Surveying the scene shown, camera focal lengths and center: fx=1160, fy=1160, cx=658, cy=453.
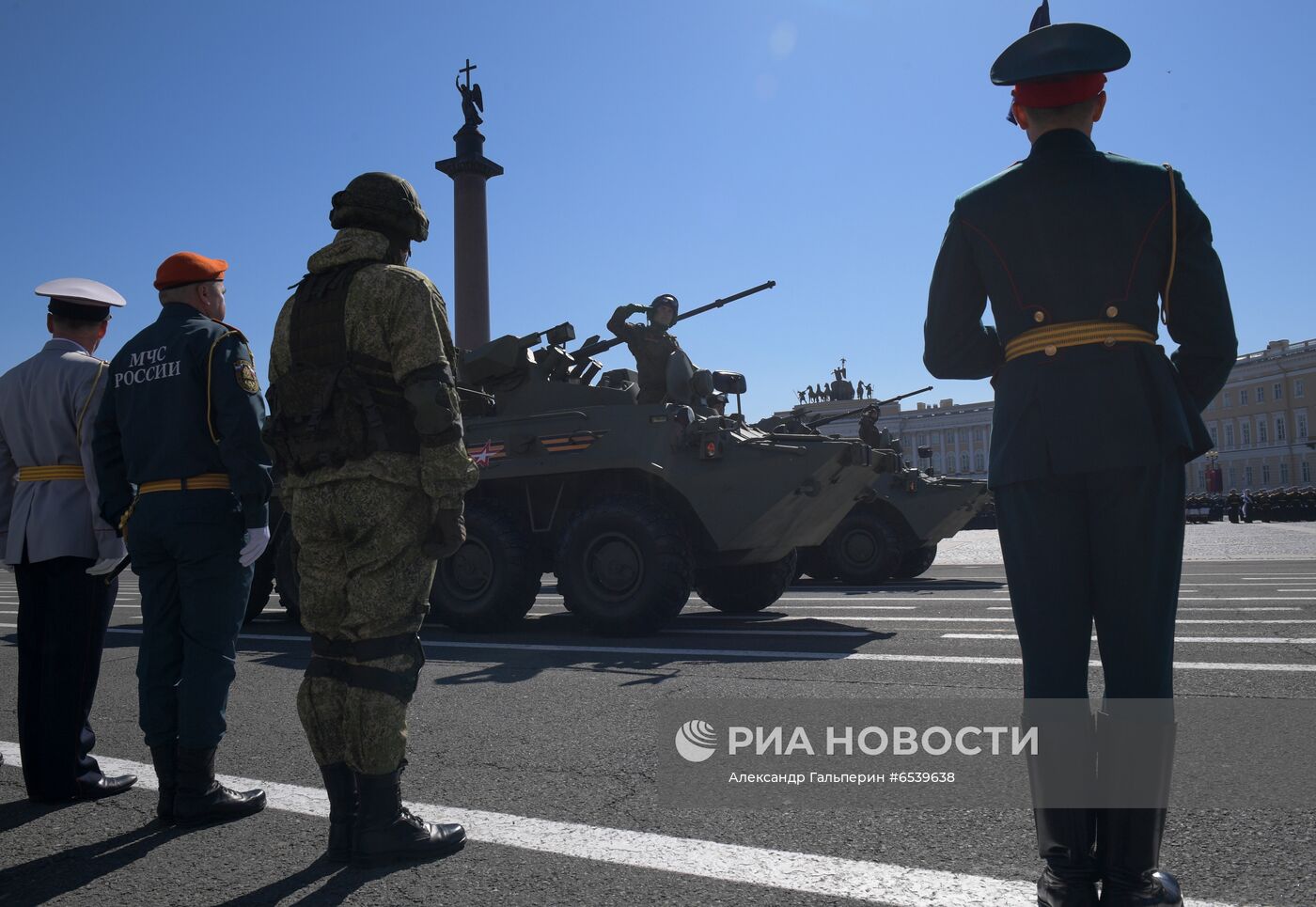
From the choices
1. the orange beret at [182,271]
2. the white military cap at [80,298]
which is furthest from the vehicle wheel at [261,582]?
the orange beret at [182,271]

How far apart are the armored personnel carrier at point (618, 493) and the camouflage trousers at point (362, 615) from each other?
4.88 metres

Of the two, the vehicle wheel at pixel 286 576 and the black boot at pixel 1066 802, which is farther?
the vehicle wheel at pixel 286 576

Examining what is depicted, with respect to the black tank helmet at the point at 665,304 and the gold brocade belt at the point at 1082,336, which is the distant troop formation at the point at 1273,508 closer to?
the black tank helmet at the point at 665,304

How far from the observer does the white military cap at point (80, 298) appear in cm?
393

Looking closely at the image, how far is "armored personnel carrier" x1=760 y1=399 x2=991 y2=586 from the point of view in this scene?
1350 cm

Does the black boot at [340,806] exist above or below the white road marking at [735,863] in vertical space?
above

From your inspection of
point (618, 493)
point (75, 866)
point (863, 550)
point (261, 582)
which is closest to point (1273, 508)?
point (863, 550)

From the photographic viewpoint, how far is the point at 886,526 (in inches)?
535

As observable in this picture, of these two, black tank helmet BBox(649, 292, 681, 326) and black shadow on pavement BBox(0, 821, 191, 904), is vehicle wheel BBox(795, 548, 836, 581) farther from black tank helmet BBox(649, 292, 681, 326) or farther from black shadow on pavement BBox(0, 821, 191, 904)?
black shadow on pavement BBox(0, 821, 191, 904)

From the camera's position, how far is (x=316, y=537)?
119 inches

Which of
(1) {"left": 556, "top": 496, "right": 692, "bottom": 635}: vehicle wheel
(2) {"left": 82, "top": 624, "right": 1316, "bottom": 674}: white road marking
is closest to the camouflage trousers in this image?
(2) {"left": 82, "top": 624, "right": 1316, "bottom": 674}: white road marking

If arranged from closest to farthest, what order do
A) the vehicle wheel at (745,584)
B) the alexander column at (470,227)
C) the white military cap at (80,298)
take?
the white military cap at (80,298), the vehicle wheel at (745,584), the alexander column at (470,227)

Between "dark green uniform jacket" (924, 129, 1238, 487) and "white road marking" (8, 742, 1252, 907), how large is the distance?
904mm

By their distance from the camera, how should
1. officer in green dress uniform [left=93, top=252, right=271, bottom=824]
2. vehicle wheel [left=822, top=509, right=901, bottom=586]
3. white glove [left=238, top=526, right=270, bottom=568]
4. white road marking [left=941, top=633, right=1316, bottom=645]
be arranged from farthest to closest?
vehicle wheel [left=822, top=509, right=901, bottom=586] → white road marking [left=941, top=633, right=1316, bottom=645] → white glove [left=238, top=526, right=270, bottom=568] → officer in green dress uniform [left=93, top=252, right=271, bottom=824]
